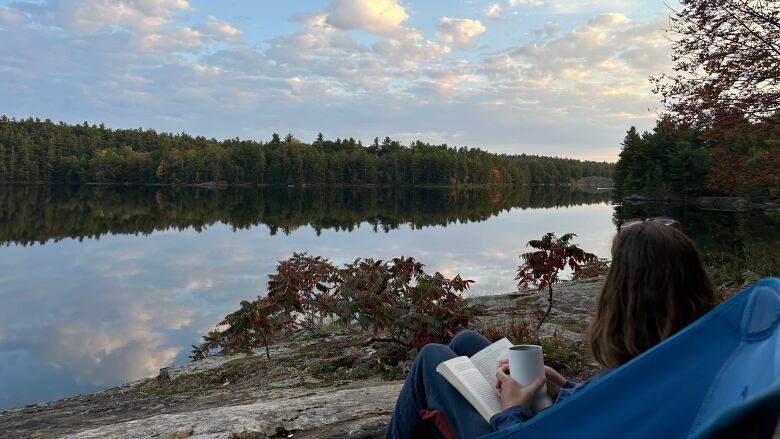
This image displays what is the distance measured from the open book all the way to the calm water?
791 centimetres

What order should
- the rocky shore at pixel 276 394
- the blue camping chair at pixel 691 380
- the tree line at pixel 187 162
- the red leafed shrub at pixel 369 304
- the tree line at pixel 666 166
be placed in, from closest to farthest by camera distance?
the blue camping chair at pixel 691 380
the rocky shore at pixel 276 394
the red leafed shrub at pixel 369 304
the tree line at pixel 666 166
the tree line at pixel 187 162

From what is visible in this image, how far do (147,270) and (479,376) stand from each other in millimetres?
17442

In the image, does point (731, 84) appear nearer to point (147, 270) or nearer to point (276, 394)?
point (276, 394)

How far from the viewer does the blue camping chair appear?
1305 mm

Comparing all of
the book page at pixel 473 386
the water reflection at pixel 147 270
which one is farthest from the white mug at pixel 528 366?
the water reflection at pixel 147 270

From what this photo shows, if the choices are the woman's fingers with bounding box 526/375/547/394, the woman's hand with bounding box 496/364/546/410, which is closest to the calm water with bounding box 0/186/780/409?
the woman's hand with bounding box 496/364/546/410

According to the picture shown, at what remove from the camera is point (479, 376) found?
7.52 feet

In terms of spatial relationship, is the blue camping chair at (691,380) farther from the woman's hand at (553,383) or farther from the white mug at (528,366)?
the woman's hand at (553,383)

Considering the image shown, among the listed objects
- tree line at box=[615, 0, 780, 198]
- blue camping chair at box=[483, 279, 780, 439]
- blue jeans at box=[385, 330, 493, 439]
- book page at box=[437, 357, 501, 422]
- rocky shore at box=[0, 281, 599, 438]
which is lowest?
rocky shore at box=[0, 281, 599, 438]

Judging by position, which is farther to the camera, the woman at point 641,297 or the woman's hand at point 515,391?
the woman's hand at point 515,391

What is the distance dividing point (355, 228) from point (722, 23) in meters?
23.1

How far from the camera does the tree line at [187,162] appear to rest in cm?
9912

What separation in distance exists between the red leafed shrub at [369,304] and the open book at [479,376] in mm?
2835

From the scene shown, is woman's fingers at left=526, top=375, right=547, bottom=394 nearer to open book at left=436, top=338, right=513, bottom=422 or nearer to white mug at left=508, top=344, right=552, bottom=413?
white mug at left=508, top=344, right=552, bottom=413
